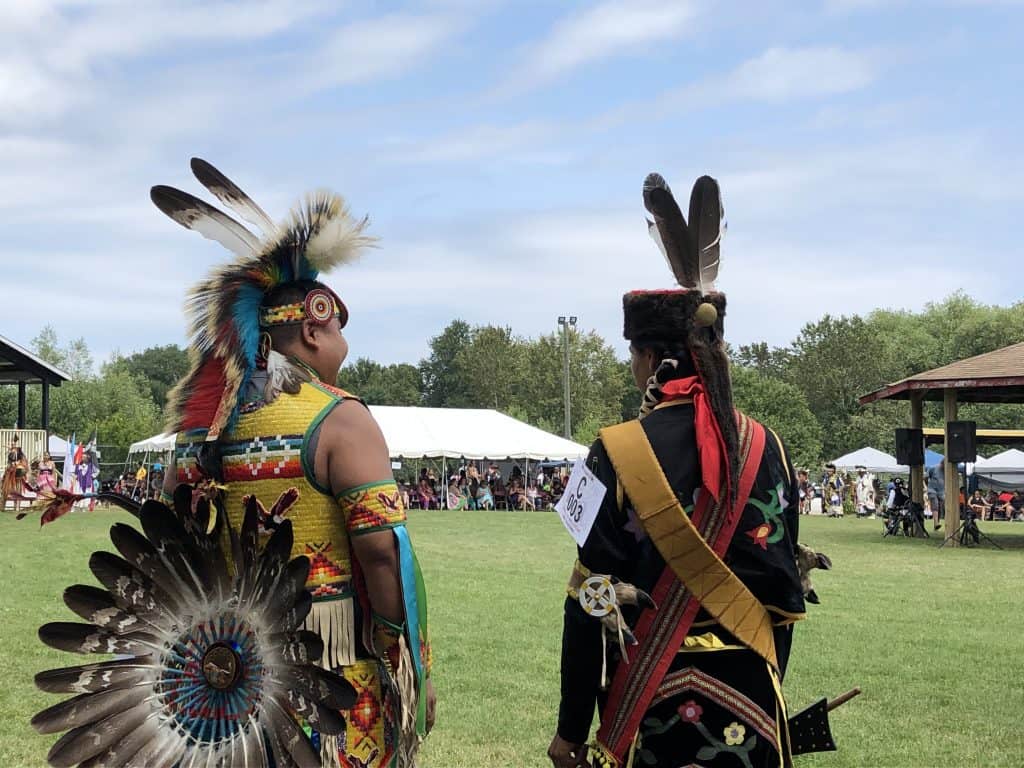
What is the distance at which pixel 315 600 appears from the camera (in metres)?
2.65

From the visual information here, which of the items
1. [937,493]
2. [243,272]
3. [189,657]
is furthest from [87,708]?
[937,493]

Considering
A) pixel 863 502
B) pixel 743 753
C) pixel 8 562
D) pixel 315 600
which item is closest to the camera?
pixel 743 753

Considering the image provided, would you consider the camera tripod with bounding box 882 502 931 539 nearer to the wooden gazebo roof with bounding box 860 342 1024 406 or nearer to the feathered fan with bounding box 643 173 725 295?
the wooden gazebo roof with bounding box 860 342 1024 406

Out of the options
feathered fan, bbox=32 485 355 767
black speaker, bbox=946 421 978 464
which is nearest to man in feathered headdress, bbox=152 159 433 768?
feathered fan, bbox=32 485 355 767

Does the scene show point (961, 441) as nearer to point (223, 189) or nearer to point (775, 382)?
point (223, 189)

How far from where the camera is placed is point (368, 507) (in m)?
2.63

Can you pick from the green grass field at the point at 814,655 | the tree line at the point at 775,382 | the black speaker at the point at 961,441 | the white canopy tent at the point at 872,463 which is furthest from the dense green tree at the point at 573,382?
the green grass field at the point at 814,655

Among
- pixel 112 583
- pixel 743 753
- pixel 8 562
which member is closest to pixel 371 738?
pixel 112 583

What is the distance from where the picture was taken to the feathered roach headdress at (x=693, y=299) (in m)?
2.53

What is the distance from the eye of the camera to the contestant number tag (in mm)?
2453

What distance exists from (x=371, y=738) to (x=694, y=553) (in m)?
0.92

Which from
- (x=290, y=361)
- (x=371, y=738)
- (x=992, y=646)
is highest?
(x=290, y=361)

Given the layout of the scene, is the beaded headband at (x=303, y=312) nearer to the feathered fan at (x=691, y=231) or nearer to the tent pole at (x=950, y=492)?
the feathered fan at (x=691, y=231)

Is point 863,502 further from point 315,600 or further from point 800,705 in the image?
point 315,600
